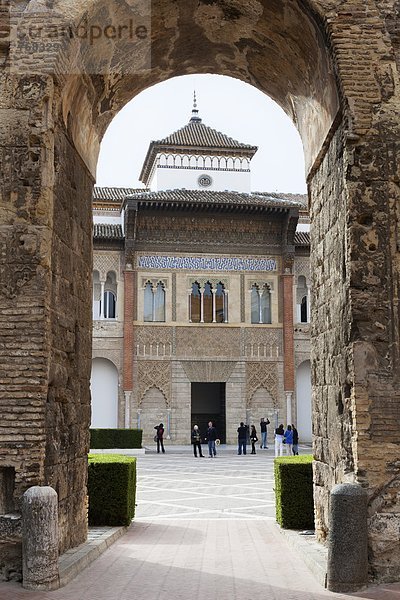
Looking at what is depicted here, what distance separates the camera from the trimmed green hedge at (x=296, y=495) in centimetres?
991

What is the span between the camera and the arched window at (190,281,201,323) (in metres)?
30.7

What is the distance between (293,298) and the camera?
102 feet

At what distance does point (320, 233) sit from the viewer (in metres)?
8.89

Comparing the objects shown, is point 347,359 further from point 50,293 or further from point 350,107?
point 50,293

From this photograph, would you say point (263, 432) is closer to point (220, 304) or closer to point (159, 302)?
point (220, 304)

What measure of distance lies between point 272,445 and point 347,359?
2379 cm

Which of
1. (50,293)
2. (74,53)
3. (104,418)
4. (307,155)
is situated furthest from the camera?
(104,418)

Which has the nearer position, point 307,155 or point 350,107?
point 350,107

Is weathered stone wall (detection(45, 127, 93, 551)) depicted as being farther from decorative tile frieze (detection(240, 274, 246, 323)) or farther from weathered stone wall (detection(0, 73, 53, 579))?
decorative tile frieze (detection(240, 274, 246, 323))

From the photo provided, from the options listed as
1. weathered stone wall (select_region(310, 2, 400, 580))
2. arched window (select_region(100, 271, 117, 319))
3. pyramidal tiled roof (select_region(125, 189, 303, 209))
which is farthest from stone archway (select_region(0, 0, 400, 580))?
arched window (select_region(100, 271, 117, 319))

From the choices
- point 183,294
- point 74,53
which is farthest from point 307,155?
point 183,294

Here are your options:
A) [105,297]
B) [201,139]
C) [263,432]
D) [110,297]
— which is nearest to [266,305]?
[263,432]

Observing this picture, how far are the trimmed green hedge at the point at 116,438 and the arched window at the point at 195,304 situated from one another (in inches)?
234

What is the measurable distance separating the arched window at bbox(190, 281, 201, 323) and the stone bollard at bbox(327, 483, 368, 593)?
79.1 feet
